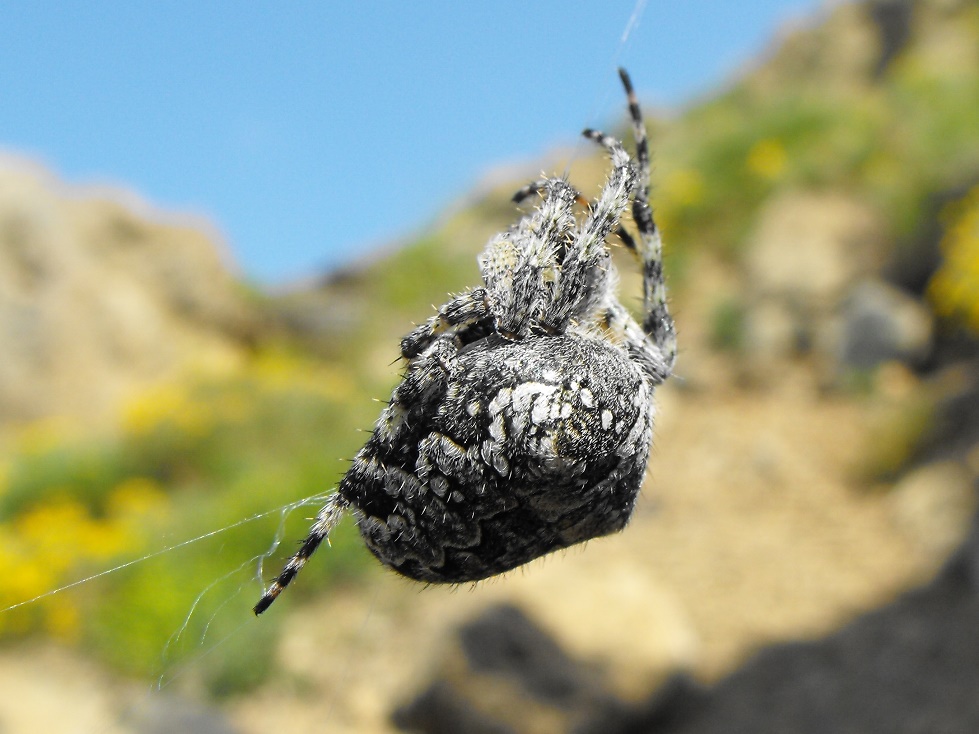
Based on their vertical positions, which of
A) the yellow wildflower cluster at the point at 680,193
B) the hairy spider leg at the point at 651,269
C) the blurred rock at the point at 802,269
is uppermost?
the yellow wildflower cluster at the point at 680,193

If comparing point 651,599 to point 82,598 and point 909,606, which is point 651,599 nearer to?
point 909,606

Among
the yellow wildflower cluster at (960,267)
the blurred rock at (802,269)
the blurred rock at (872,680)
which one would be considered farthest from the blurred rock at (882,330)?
the blurred rock at (872,680)

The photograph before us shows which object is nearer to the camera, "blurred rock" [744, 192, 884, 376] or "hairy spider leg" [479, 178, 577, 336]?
"hairy spider leg" [479, 178, 577, 336]

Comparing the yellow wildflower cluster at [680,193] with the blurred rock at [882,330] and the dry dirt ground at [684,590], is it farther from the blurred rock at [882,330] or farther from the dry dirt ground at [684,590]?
the dry dirt ground at [684,590]

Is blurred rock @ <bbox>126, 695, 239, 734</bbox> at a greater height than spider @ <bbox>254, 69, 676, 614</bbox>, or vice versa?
blurred rock @ <bbox>126, 695, 239, 734</bbox>

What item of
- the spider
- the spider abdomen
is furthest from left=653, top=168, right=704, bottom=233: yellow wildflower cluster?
the spider abdomen

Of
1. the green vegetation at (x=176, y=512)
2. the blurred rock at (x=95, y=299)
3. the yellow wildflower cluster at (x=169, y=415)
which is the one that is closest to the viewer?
the green vegetation at (x=176, y=512)

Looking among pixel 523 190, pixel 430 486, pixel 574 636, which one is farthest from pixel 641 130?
pixel 574 636

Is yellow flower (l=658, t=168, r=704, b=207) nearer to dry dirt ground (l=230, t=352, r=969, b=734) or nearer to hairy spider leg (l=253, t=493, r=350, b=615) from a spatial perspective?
dry dirt ground (l=230, t=352, r=969, b=734)
